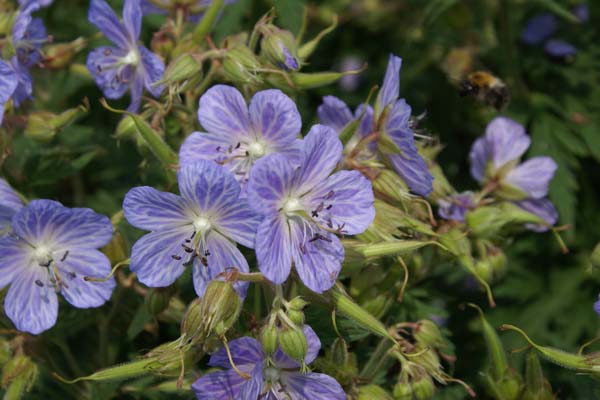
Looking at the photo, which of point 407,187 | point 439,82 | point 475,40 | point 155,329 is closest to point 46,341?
point 155,329

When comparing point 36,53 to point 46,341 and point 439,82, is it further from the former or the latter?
point 439,82

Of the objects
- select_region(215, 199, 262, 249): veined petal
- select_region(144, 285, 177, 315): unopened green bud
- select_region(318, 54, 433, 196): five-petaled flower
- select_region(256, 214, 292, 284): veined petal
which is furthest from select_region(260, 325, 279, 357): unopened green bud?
select_region(318, 54, 433, 196): five-petaled flower

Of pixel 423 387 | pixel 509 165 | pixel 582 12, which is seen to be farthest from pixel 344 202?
pixel 582 12

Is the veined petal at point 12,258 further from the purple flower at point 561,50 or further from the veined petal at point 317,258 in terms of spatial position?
the purple flower at point 561,50

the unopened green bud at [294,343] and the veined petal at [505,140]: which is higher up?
the unopened green bud at [294,343]

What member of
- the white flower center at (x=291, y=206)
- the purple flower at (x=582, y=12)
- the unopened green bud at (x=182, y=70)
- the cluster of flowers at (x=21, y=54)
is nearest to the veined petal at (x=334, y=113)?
the unopened green bud at (x=182, y=70)

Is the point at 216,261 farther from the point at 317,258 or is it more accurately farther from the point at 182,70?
the point at 182,70

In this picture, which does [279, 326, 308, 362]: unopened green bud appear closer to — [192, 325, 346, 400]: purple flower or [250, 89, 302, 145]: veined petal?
[192, 325, 346, 400]: purple flower
